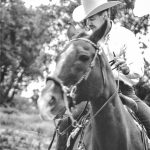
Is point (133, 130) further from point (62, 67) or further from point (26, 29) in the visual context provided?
point (26, 29)

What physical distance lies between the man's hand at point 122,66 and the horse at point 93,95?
0.48 metres

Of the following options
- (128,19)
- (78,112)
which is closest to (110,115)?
(78,112)

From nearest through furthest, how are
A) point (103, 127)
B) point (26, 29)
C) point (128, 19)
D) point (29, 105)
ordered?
point (103, 127), point (128, 19), point (26, 29), point (29, 105)

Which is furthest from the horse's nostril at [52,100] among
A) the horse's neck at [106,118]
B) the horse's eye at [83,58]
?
the horse's neck at [106,118]

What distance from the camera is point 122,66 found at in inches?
213

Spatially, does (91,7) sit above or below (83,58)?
above

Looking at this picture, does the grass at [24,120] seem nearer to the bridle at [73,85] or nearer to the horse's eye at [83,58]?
the bridle at [73,85]

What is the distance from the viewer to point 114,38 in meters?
6.25

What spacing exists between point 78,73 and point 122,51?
187cm

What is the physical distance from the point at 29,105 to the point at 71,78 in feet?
161

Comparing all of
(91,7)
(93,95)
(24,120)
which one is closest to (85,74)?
(93,95)

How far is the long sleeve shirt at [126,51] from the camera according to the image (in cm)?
581

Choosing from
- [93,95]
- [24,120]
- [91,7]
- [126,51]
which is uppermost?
[91,7]

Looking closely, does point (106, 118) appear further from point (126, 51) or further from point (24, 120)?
point (24, 120)
